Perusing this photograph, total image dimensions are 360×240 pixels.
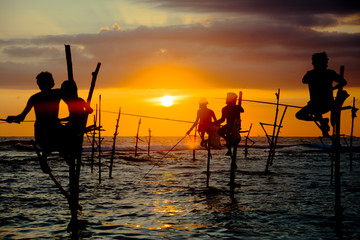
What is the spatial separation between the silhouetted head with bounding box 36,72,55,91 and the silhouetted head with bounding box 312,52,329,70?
563cm

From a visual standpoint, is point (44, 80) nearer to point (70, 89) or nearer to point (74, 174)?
point (70, 89)

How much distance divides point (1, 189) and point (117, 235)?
9924 mm

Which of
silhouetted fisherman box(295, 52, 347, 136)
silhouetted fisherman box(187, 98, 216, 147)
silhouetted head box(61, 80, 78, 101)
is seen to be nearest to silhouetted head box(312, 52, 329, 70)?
silhouetted fisherman box(295, 52, 347, 136)

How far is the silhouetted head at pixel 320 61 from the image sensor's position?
9.23m

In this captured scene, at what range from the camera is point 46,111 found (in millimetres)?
8070

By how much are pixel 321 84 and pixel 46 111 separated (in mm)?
5801

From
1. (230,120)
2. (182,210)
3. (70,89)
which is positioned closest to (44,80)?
(70,89)

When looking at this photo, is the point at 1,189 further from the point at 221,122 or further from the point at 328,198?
the point at 328,198

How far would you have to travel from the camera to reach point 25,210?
42.7 feet

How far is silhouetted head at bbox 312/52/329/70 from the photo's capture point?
923 centimetres

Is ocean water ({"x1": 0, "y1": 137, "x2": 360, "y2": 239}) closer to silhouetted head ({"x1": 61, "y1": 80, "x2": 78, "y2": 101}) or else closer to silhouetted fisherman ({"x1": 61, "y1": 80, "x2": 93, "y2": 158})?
silhouetted fisherman ({"x1": 61, "y1": 80, "x2": 93, "y2": 158})

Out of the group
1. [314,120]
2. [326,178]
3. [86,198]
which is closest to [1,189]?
[86,198]

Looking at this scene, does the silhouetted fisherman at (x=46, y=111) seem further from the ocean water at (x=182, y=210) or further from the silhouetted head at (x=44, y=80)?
the ocean water at (x=182, y=210)

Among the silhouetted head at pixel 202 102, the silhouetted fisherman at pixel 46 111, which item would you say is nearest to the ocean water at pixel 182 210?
the silhouetted fisherman at pixel 46 111
